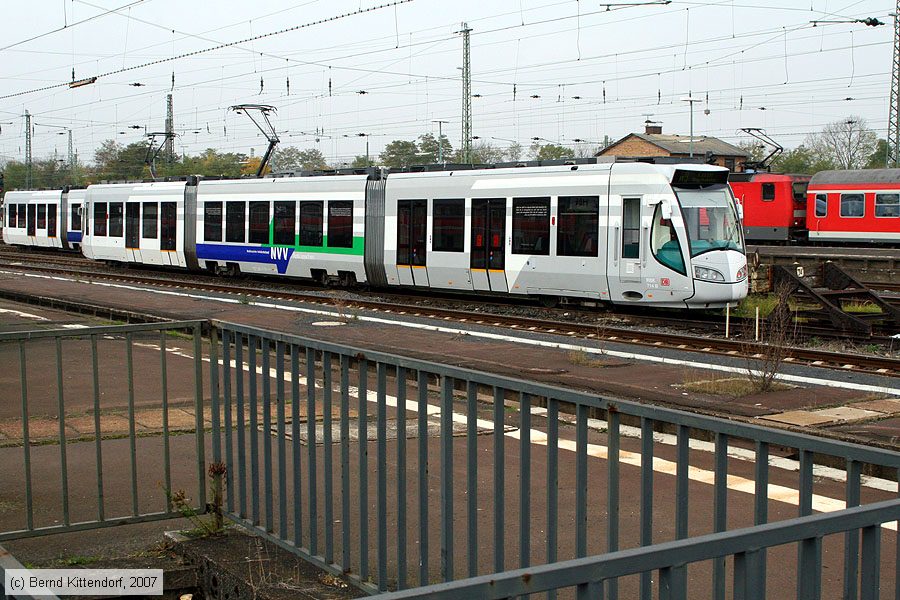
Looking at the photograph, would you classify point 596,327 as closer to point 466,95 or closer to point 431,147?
point 466,95

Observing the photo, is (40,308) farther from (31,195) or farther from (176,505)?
(31,195)

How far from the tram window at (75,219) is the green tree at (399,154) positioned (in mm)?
34617

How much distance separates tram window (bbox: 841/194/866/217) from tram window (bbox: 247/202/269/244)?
83.3 feet

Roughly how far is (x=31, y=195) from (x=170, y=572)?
49012 millimetres

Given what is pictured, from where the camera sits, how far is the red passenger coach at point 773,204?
46.2 meters

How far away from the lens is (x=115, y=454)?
313 inches

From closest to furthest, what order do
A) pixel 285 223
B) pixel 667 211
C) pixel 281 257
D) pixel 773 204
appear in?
pixel 667 211, pixel 285 223, pixel 281 257, pixel 773 204

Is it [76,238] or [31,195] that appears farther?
[31,195]

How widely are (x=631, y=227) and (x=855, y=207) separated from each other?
26.2m

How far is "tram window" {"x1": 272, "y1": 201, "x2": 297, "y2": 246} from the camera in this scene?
90.1 feet

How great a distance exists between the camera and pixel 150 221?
3384 cm

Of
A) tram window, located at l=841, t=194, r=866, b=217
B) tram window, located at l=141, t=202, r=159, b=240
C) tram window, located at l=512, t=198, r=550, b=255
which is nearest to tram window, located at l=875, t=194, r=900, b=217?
tram window, located at l=841, t=194, r=866, b=217

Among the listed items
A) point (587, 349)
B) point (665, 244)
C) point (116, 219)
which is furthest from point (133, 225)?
point (587, 349)

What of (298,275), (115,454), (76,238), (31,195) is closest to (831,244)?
(298,275)
